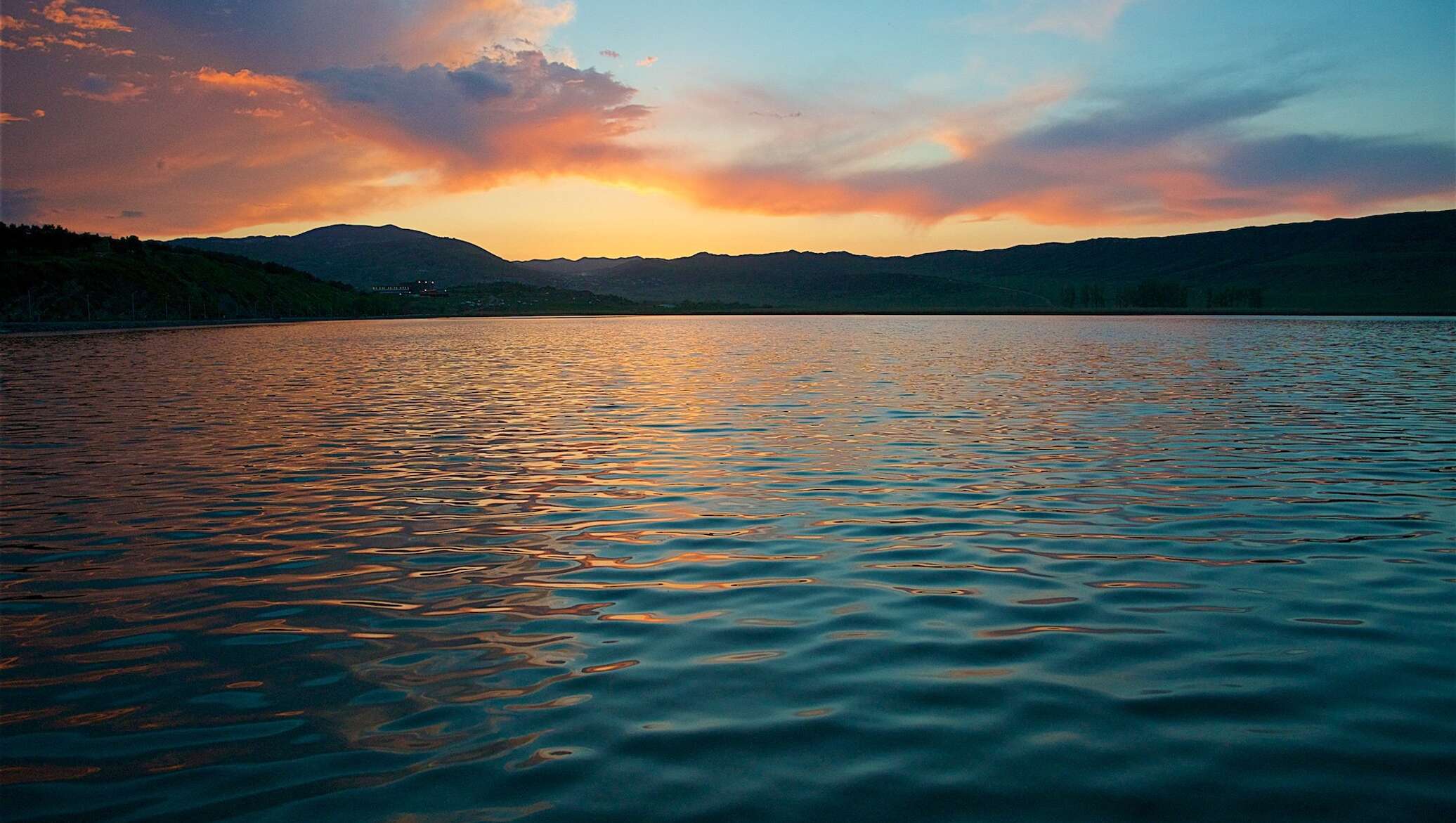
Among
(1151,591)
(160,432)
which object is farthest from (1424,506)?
(160,432)

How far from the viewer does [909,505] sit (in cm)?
1388

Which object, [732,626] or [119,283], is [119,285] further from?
[732,626]

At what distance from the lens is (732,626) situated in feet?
27.8

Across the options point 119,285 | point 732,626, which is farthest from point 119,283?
point 732,626

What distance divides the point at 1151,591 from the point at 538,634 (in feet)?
19.3

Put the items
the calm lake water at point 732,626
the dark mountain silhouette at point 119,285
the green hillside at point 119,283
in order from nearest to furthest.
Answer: the calm lake water at point 732,626 < the dark mountain silhouette at point 119,285 < the green hillside at point 119,283

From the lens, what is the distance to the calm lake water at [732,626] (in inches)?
219

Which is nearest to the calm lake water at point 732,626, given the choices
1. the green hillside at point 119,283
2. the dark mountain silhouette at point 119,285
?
the dark mountain silhouette at point 119,285

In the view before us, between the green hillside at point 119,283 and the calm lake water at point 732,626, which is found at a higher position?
the green hillside at point 119,283

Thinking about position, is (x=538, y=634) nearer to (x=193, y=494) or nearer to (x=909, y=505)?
(x=909, y=505)

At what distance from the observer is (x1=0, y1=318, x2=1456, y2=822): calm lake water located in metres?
5.57

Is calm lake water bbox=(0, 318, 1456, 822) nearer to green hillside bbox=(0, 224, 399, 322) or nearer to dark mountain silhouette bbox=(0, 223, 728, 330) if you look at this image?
dark mountain silhouette bbox=(0, 223, 728, 330)

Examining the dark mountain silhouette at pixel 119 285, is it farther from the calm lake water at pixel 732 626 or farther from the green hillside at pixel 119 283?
the calm lake water at pixel 732 626

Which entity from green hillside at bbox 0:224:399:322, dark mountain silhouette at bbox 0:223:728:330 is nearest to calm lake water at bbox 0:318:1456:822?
dark mountain silhouette at bbox 0:223:728:330
